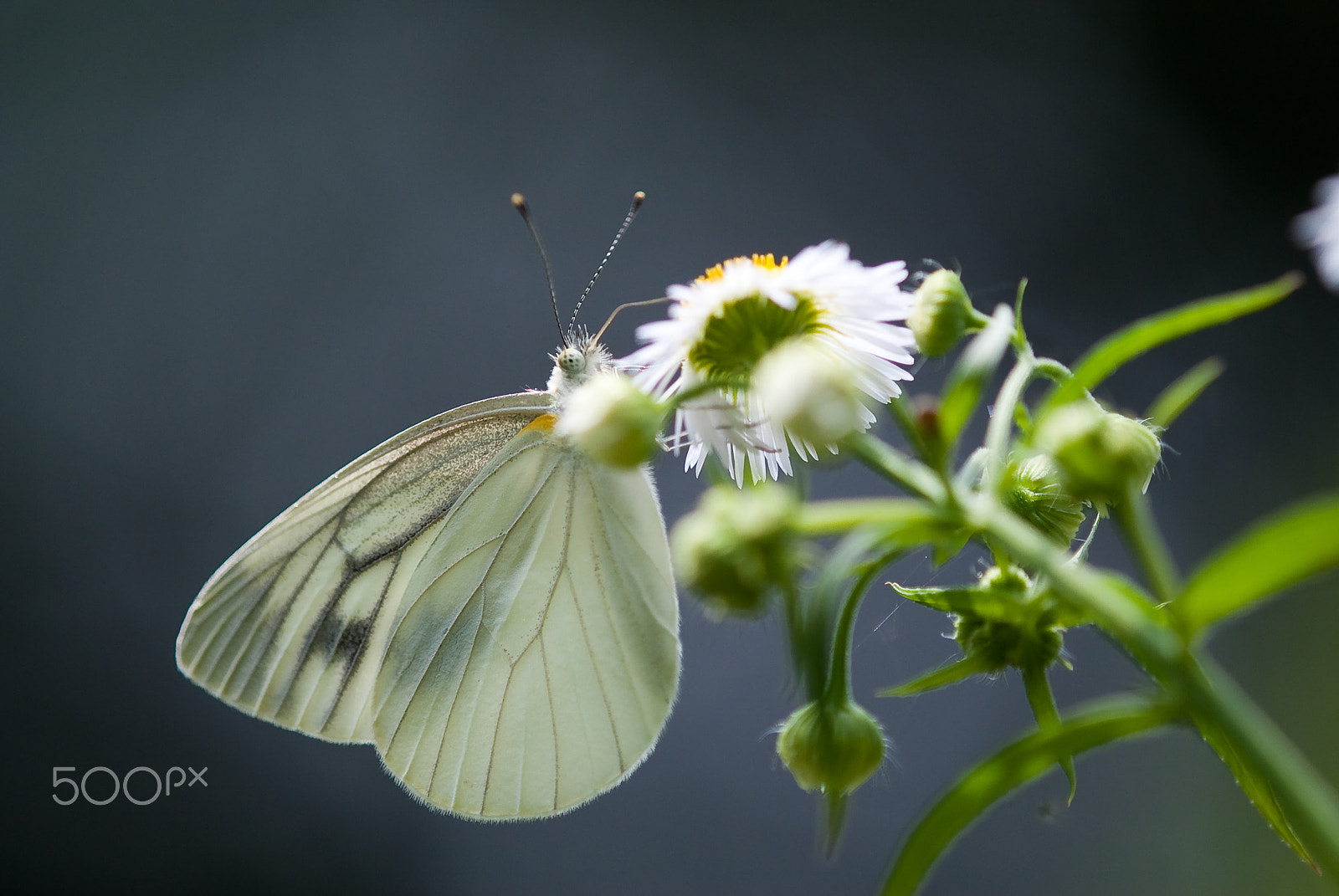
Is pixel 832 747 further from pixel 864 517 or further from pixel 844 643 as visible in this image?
pixel 864 517

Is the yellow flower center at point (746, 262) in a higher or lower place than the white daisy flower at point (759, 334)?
higher

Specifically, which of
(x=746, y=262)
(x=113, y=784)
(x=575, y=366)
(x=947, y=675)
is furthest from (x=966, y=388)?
(x=113, y=784)

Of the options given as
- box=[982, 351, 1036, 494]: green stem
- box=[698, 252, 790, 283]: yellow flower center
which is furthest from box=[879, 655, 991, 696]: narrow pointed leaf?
box=[698, 252, 790, 283]: yellow flower center

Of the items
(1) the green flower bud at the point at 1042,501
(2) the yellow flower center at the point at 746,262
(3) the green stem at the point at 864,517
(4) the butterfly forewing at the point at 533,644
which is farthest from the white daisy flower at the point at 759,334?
(4) the butterfly forewing at the point at 533,644

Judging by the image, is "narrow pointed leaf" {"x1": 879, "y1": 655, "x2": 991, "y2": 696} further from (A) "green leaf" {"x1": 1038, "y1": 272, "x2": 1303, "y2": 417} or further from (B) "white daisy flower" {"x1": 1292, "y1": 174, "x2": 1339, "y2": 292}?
(B) "white daisy flower" {"x1": 1292, "y1": 174, "x2": 1339, "y2": 292}

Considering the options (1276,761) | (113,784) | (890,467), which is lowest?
(1276,761)

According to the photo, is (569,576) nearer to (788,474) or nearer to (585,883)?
(788,474)

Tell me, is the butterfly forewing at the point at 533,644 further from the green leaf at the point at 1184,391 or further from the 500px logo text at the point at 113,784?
the 500px logo text at the point at 113,784
